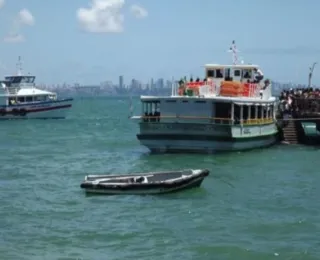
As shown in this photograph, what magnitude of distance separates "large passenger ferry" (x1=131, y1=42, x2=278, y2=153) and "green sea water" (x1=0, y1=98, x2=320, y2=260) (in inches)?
31.6

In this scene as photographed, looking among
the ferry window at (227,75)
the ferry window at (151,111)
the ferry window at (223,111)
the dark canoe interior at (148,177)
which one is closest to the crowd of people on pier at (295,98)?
the ferry window at (227,75)

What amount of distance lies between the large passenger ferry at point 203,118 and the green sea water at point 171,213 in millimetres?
804

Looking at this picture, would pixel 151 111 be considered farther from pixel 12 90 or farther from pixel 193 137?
pixel 12 90

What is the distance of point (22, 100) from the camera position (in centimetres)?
8656

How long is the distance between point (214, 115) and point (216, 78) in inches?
185

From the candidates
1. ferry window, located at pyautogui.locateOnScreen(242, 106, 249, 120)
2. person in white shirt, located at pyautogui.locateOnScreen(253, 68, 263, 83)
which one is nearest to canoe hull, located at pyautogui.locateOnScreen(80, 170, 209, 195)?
ferry window, located at pyautogui.locateOnScreen(242, 106, 249, 120)

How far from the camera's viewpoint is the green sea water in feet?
61.0

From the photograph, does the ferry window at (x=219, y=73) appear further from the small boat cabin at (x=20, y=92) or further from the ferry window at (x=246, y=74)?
the small boat cabin at (x=20, y=92)

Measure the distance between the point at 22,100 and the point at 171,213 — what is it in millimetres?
66256

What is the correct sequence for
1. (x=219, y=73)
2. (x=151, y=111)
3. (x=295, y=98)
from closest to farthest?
(x=151, y=111), (x=219, y=73), (x=295, y=98)

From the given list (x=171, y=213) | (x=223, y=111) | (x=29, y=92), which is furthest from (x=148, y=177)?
(x=29, y=92)

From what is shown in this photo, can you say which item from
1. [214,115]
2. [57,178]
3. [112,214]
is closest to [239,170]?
[214,115]

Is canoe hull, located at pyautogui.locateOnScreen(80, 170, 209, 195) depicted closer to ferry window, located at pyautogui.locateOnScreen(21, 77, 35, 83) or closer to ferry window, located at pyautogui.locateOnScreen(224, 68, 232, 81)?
ferry window, located at pyautogui.locateOnScreen(224, 68, 232, 81)

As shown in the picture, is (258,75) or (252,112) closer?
(252,112)
